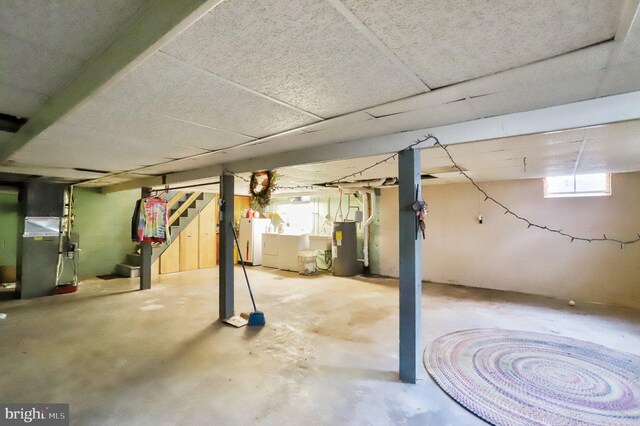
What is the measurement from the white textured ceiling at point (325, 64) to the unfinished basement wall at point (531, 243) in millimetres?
4306

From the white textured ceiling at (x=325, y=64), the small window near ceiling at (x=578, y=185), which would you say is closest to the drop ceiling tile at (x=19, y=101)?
the white textured ceiling at (x=325, y=64)

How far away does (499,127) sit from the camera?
2.07 m

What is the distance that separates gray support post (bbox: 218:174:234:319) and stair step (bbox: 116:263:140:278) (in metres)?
3.86

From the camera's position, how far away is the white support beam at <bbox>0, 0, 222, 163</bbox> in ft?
3.13

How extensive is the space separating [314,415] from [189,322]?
2.47 metres

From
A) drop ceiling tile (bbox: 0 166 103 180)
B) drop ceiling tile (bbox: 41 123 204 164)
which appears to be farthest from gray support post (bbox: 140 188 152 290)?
drop ceiling tile (bbox: 41 123 204 164)

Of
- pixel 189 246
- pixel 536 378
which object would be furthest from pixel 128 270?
pixel 536 378

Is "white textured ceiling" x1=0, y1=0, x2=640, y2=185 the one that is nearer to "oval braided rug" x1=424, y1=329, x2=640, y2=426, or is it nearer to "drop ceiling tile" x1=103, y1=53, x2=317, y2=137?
"drop ceiling tile" x1=103, y1=53, x2=317, y2=137

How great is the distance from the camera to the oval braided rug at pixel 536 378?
6.91 feet

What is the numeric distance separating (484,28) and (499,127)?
1174mm

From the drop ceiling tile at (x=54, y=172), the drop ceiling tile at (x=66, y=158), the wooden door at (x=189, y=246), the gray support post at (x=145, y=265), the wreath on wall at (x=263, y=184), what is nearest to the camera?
the drop ceiling tile at (x=66, y=158)

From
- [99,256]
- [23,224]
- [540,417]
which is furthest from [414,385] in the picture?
[99,256]
